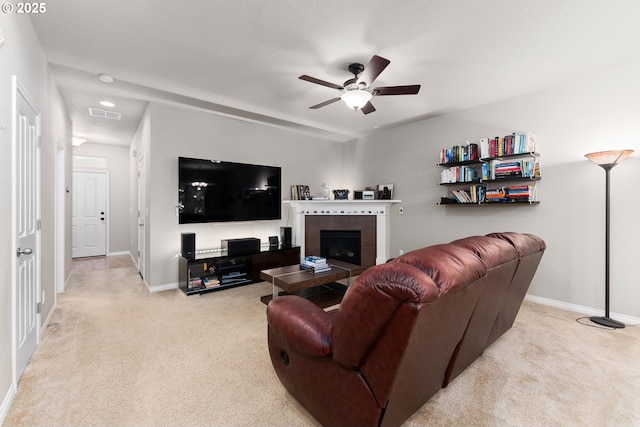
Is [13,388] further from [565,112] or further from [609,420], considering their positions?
[565,112]

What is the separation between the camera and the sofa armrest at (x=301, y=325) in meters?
1.29

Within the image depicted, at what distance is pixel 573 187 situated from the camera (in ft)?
10.5

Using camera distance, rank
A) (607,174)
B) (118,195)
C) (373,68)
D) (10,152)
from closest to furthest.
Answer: (10,152) → (373,68) → (607,174) → (118,195)

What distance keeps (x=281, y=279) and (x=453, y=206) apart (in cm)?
284

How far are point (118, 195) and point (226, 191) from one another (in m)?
3.88

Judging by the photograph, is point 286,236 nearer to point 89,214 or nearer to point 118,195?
point 118,195

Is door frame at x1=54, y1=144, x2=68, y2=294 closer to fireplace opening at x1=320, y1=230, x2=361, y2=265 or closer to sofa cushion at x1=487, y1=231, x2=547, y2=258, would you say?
fireplace opening at x1=320, y1=230, x2=361, y2=265

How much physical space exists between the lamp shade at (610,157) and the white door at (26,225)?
474cm

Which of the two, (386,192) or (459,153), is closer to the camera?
(459,153)

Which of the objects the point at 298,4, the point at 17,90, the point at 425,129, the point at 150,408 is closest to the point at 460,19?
the point at 298,4

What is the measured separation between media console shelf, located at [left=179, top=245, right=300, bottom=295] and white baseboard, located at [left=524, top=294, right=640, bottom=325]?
10.9 ft

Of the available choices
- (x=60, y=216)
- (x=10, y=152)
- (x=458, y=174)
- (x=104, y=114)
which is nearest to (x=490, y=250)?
(x=458, y=174)

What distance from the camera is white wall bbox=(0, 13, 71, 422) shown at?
160cm

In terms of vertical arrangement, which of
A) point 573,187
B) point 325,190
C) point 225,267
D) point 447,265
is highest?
point 325,190
